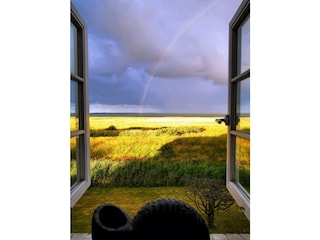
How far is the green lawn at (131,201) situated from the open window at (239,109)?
26cm

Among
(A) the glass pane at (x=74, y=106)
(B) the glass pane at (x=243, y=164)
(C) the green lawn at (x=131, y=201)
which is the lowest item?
(C) the green lawn at (x=131, y=201)

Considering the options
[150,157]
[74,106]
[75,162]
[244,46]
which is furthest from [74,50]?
[244,46]

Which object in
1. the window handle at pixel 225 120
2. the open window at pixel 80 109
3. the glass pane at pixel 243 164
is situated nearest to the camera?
the glass pane at pixel 243 164

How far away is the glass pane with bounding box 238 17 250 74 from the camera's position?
1.58 meters

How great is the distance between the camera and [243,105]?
1661 millimetres

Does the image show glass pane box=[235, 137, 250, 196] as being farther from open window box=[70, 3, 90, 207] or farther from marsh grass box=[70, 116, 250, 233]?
open window box=[70, 3, 90, 207]

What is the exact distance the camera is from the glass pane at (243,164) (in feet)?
5.07

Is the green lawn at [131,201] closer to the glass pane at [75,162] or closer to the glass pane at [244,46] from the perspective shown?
the glass pane at [75,162]

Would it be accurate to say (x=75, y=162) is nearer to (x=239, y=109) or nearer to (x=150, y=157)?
(x=150, y=157)

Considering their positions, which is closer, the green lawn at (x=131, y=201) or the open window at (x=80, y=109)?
the open window at (x=80, y=109)

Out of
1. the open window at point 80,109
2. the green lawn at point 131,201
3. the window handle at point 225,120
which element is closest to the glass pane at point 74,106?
the open window at point 80,109

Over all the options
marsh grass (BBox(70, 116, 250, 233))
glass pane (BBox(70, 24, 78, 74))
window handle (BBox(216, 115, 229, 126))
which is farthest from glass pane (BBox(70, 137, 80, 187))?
window handle (BBox(216, 115, 229, 126))
